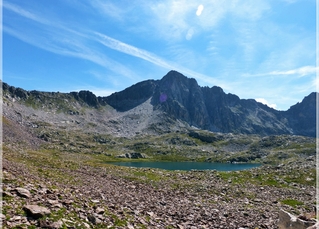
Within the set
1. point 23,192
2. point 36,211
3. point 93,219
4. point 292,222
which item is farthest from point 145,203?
point 292,222

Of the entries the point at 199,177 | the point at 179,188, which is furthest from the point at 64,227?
the point at 199,177

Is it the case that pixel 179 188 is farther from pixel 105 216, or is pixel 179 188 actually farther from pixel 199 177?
pixel 105 216

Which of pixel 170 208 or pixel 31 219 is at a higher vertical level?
pixel 31 219

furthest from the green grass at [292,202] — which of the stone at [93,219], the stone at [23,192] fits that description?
the stone at [23,192]

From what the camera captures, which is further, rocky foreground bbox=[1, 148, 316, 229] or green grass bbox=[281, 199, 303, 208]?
green grass bbox=[281, 199, 303, 208]

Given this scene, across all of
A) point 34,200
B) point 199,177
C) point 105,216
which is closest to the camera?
point 34,200

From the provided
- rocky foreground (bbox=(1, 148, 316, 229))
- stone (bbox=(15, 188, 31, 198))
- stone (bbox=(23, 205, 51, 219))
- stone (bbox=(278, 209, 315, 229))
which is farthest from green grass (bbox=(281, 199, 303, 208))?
stone (bbox=(15, 188, 31, 198))

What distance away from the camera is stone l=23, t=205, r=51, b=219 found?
1316 centimetres

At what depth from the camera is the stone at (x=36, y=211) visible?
43.2 feet

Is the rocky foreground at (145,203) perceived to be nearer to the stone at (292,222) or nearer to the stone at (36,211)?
the stone at (36,211)

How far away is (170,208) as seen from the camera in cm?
2427

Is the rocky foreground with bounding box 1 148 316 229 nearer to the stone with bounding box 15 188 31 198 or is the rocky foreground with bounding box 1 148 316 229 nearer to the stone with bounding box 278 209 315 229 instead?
the stone with bounding box 15 188 31 198

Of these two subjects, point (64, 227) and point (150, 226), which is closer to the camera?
point (64, 227)

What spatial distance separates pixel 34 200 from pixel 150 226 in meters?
8.34
